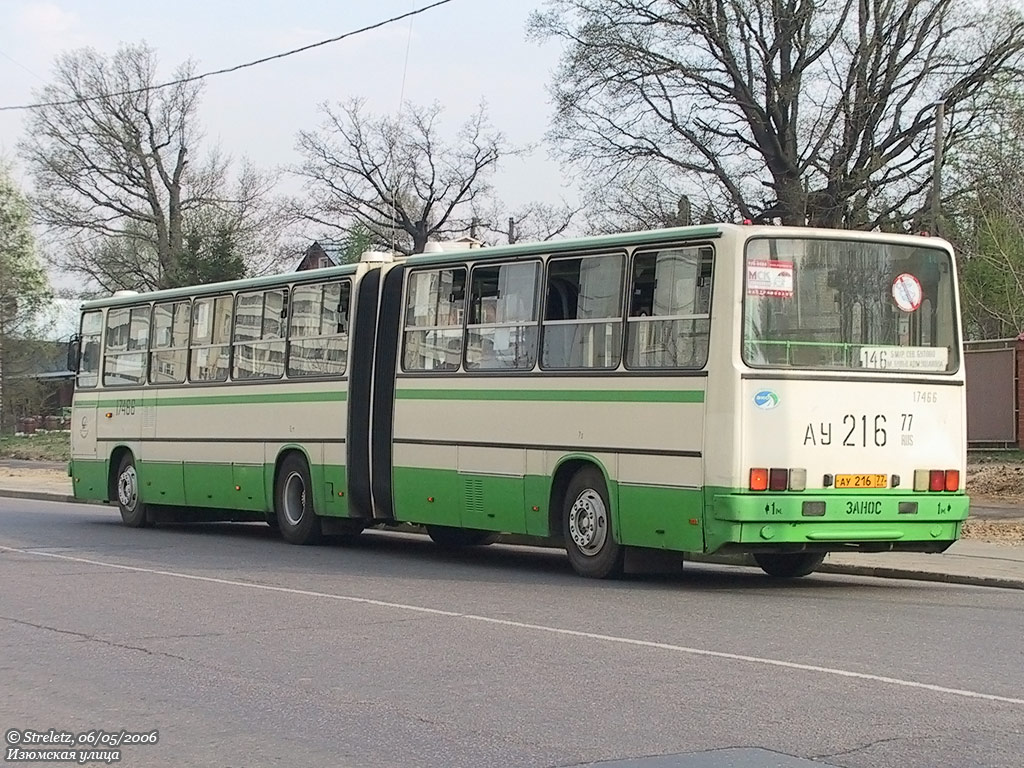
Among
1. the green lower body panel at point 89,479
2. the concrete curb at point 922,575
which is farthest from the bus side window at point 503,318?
the green lower body panel at point 89,479

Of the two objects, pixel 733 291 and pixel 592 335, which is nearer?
pixel 733 291

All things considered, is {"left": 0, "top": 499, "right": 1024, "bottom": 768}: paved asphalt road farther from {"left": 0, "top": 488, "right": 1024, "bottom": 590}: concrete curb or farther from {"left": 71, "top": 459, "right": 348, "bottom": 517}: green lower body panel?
{"left": 71, "top": 459, "right": 348, "bottom": 517}: green lower body panel

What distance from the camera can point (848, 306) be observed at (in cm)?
1380

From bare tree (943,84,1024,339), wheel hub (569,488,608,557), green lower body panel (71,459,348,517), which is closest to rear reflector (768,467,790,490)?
wheel hub (569,488,608,557)

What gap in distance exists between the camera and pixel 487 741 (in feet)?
24.0

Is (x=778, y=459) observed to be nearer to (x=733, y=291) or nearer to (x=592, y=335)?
(x=733, y=291)

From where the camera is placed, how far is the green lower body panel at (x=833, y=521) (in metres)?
13.2

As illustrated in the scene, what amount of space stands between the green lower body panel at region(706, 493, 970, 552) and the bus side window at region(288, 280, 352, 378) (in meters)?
6.40

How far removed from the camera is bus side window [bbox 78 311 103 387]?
2392cm

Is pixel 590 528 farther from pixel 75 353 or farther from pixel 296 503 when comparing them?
pixel 75 353

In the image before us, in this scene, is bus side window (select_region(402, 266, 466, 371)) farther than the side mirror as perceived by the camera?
No

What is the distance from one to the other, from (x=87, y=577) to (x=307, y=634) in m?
4.66

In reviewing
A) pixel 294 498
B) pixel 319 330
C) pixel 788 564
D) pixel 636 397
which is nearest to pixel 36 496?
pixel 294 498

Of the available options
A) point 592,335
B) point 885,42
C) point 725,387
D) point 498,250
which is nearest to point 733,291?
point 725,387
